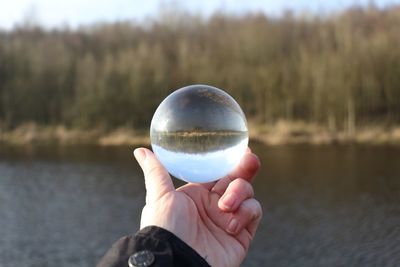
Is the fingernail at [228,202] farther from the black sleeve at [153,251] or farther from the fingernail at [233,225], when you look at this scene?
the black sleeve at [153,251]

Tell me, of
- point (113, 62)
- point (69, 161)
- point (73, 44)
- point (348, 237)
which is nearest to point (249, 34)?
point (113, 62)

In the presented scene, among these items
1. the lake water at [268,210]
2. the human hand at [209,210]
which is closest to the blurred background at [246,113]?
the lake water at [268,210]

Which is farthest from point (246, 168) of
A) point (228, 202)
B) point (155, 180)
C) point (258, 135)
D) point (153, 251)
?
point (258, 135)

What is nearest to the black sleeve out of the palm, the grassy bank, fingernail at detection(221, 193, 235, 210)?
the palm

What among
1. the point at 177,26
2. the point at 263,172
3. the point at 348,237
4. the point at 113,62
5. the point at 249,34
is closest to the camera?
the point at 348,237

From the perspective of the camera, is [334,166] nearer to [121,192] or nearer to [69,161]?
[121,192]
